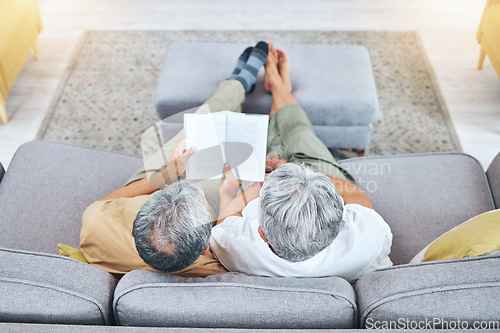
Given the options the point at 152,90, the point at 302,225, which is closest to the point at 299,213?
the point at 302,225

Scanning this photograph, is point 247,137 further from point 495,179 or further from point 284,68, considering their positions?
point 495,179

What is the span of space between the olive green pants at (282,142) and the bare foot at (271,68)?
0.14 m

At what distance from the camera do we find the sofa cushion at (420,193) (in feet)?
4.90

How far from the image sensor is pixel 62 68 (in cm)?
283

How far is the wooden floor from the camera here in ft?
8.47

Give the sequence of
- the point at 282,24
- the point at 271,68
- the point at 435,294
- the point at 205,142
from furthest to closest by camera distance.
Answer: the point at 282,24 → the point at 271,68 → the point at 205,142 → the point at 435,294

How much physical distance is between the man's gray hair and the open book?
1.81ft

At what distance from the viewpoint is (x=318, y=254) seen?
112 cm

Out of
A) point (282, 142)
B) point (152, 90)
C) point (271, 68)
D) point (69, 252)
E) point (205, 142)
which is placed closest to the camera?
point (69, 252)

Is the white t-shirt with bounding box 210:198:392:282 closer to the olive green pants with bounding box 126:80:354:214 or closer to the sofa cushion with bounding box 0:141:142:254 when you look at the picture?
the olive green pants with bounding box 126:80:354:214

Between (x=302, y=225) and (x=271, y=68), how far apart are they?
125cm

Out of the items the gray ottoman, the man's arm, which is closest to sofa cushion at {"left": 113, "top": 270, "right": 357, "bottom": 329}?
the man's arm

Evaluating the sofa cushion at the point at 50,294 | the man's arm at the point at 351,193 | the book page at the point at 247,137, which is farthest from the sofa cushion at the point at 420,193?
the sofa cushion at the point at 50,294

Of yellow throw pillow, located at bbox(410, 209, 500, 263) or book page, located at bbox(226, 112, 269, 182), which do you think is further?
book page, located at bbox(226, 112, 269, 182)
